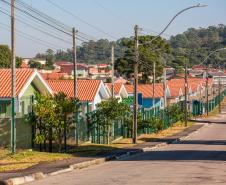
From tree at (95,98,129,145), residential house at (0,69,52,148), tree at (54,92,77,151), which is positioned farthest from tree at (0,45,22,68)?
tree at (54,92,77,151)

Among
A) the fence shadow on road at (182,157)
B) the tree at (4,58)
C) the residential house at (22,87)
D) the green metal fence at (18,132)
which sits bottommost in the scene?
the fence shadow on road at (182,157)

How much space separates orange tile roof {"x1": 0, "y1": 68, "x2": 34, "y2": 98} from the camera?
3059 cm

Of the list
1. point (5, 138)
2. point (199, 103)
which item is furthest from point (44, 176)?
point (199, 103)

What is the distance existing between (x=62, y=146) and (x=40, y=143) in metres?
3.43

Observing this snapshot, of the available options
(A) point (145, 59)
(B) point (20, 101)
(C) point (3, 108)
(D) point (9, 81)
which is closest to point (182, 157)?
(B) point (20, 101)

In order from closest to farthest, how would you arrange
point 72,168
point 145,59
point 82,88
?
point 72,168 → point 82,88 → point 145,59

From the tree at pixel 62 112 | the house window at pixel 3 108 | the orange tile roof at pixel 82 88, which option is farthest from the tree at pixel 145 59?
the tree at pixel 62 112

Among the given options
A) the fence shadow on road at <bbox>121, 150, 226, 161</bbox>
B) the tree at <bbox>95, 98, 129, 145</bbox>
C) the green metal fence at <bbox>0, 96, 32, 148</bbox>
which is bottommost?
the fence shadow on road at <bbox>121, 150, 226, 161</bbox>

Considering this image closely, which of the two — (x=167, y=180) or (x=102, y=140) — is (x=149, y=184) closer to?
(x=167, y=180)

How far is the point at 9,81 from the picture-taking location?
3228cm

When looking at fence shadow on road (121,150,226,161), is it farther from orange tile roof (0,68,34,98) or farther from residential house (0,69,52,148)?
orange tile roof (0,68,34,98)

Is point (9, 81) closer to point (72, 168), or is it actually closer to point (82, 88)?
point (72, 168)

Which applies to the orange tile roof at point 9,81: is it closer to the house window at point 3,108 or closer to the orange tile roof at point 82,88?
the house window at point 3,108

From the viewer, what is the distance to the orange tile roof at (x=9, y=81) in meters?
30.6
